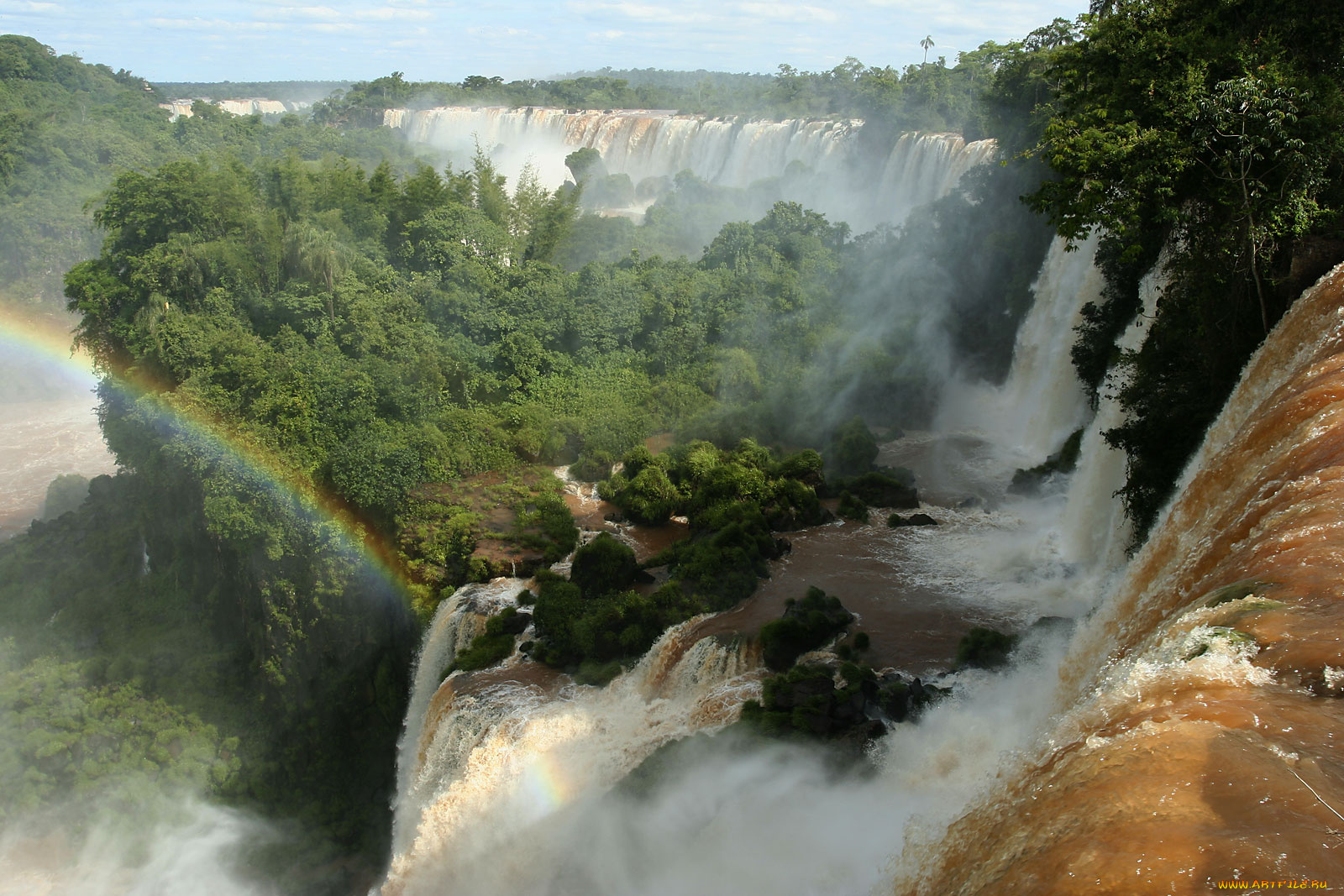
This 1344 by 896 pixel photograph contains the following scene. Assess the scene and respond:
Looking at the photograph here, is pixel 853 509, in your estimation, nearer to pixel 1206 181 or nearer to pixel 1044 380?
pixel 1044 380

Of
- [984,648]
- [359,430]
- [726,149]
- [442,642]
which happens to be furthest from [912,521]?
[726,149]

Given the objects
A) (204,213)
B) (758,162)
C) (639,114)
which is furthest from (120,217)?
(639,114)

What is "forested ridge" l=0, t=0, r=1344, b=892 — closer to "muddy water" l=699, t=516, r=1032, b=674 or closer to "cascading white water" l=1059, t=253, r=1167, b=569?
"muddy water" l=699, t=516, r=1032, b=674

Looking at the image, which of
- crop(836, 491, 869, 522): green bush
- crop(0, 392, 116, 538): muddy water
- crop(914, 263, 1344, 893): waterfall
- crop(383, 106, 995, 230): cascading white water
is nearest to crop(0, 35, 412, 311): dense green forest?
crop(383, 106, 995, 230): cascading white water

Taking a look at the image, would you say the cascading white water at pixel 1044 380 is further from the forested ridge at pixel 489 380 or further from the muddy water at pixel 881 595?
the muddy water at pixel 881 595

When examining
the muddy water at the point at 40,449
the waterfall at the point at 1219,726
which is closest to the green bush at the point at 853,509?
A: the waterfall at the point at 1219,726

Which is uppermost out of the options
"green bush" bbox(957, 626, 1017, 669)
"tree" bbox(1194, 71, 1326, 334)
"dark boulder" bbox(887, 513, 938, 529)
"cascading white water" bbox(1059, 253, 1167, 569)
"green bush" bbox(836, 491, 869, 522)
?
"tree" bbox(1194, 71, 1326, 334)

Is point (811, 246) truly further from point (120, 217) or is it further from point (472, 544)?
point (120, 217)
